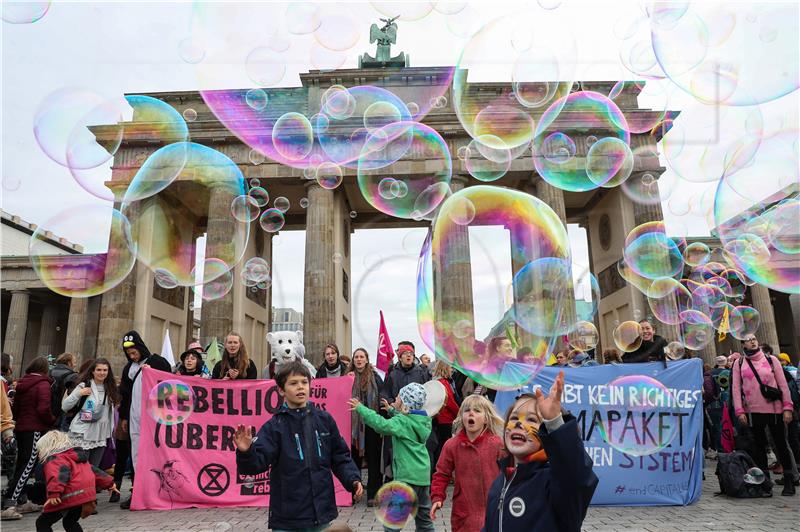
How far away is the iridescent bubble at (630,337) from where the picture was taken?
834 cm

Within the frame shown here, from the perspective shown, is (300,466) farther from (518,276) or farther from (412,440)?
(518,276)

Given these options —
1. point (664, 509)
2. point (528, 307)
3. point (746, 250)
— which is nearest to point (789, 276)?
point (746, 250)

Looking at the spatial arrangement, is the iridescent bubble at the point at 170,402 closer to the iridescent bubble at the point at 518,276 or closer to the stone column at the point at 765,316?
the iridescent bubble at the point at 518,276

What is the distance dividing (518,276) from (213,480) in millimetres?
5077

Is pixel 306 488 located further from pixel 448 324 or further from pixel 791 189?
pixel 791 189

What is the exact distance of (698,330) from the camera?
47.3 ft

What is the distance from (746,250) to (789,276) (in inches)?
41.8

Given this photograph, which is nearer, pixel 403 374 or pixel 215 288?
pixel 403 374

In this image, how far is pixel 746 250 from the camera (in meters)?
9.61

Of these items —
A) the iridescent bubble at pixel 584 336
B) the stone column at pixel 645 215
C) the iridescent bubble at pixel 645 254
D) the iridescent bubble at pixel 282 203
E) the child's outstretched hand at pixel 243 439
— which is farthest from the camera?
the stone column at pixel 645 215

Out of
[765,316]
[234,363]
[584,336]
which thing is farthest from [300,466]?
[765,316]

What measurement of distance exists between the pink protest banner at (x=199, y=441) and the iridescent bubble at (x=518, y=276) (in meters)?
1.82

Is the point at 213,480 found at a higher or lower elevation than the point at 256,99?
lower

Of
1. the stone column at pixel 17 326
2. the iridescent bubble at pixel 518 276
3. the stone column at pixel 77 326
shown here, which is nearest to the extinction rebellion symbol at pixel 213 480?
the iridescent bubble at pixel 518 276
